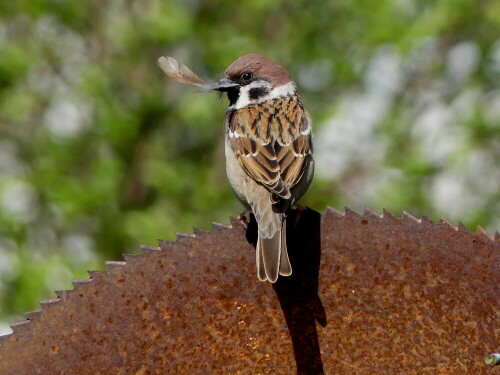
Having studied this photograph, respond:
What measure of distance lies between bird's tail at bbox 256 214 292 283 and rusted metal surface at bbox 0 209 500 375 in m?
0.08

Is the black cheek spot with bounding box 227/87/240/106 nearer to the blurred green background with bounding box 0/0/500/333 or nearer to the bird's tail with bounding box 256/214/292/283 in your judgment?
the bird's tail with bounding box 256/214/292/283

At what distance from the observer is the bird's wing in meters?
3.76

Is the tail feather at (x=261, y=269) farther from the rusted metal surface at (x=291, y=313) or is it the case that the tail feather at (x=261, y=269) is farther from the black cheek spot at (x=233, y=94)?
the black cheek spot at (x=233, y=94)

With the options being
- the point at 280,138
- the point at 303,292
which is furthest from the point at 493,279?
the point at 280,138

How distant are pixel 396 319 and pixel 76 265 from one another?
4641mm

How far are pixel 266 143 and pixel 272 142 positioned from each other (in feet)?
0.09

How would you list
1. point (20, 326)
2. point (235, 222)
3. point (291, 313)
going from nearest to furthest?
point (20, 326) → point (291, 313) → point (235, 222)

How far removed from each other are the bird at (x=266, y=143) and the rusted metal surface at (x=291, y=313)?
0.29 m

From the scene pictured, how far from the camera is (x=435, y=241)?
2.67m

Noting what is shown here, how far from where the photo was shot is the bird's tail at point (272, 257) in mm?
2605

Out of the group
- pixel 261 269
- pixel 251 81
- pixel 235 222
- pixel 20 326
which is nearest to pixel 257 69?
pixel 251 81

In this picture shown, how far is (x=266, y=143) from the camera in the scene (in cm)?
407

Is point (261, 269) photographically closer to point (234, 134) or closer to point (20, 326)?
point (20, 326)

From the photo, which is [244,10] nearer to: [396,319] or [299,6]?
[299,6]
